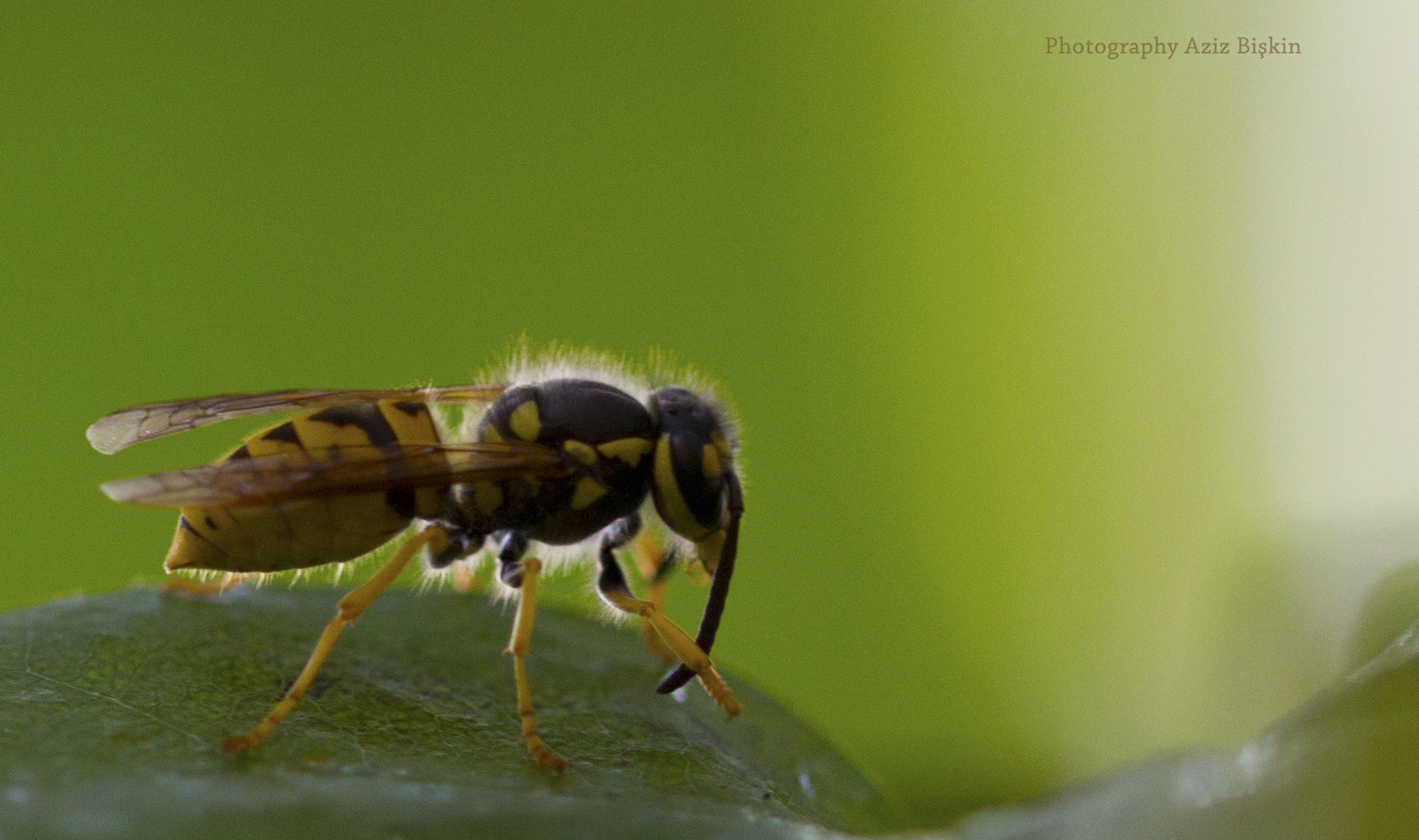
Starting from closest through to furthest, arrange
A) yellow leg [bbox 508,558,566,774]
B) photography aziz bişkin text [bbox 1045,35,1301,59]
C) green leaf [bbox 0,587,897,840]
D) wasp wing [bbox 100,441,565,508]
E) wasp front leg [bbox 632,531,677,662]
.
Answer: green leaf [bbox 0,587,897,840], yellow leg [bbox 508,558,566,774], wasp wing [bbox 100,441,565,508], wasp front leg [bbox 632,531,677,662], photography aziz bişkin text [bbox 1045,35,1301,59]

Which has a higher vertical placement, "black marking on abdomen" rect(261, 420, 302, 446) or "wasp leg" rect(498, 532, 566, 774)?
"black marking on abdomen" rect(261, 420, 302, 446)

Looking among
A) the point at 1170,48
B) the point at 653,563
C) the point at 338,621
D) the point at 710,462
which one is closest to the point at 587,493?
the point at 710,462

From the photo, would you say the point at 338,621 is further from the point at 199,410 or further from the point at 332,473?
the point at 199,410

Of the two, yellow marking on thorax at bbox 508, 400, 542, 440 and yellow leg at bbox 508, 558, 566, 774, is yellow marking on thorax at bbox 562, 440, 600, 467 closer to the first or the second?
yellow marking on thorax at bbox 508, 400, 542, 440

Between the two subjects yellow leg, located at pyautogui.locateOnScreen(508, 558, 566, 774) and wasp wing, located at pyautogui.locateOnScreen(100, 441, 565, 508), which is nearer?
yellow leg, located at pyautogui.locateOnScreen(508, 558, 566, 774)

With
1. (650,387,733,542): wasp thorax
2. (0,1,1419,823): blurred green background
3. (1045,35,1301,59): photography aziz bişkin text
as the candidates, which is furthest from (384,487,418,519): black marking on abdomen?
(1045,35,1301,59): photography aziz bişkin text

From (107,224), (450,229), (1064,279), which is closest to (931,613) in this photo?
(1064,279)

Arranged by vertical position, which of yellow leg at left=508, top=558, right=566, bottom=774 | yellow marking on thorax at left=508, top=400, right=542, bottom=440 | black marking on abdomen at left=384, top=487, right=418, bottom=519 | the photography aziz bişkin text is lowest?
yellow leg at left=508, top=558, right=566, bottom=774

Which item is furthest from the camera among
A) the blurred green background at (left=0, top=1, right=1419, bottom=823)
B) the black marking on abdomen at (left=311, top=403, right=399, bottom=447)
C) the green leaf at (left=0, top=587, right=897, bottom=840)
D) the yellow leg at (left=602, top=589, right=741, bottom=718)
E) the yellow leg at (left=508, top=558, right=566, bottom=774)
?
the blurred green background at (left=0, top=1, right=1419, bottom=823)
